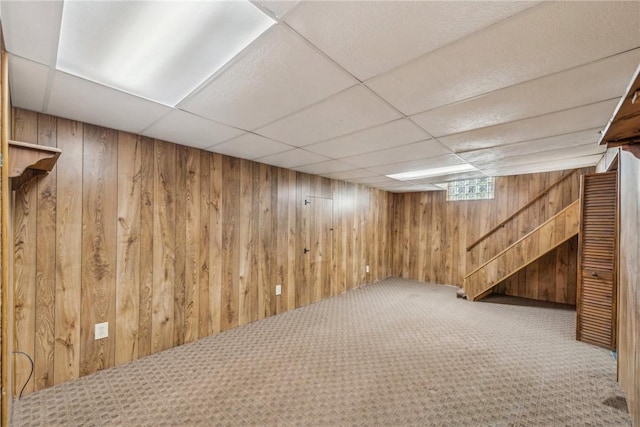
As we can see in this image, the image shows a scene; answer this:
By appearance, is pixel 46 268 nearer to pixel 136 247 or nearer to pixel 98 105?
pixel 136 247

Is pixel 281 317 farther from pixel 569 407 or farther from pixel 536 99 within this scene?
pixel 536 99

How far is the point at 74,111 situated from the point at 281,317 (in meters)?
2.99

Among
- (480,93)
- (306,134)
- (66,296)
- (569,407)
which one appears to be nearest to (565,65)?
(480,93)

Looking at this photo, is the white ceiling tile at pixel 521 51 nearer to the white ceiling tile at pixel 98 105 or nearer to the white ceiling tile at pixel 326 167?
the white ceiling tile at pixel 98 105

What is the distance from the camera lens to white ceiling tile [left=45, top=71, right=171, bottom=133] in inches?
62.2

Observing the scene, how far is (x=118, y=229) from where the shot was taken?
237cm

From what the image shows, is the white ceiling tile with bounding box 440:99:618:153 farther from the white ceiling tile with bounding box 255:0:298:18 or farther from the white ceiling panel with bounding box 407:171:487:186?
the white ceiling tile with bounding box 255:0:298:18

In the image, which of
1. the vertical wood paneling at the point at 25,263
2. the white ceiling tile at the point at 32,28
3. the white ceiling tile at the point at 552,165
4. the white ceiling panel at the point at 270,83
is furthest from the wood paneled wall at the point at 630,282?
the vertical wood paneling at the point at 25,263

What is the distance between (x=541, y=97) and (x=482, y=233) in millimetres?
4060

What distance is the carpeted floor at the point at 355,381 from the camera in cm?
179

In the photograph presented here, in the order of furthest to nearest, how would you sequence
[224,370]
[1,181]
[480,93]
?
[224,370], [480,93], [1,181]

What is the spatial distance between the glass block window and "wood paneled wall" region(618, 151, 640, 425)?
→ 9.32ft

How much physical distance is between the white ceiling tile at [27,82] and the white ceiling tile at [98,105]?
0.17ft

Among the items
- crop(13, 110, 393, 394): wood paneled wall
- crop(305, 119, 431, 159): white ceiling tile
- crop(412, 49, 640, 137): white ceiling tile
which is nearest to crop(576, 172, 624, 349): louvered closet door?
crop(412, 49, 640, 137): white ceiling tile
